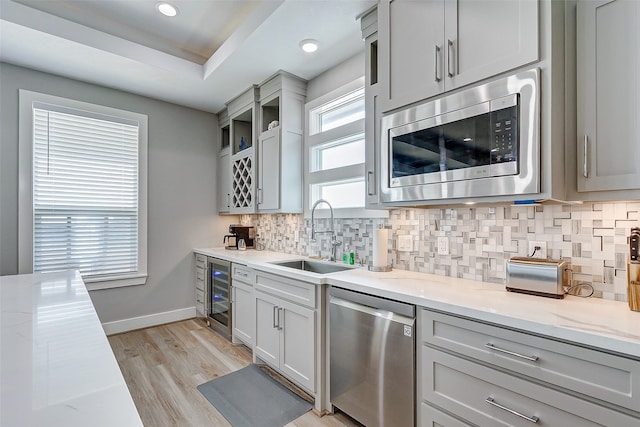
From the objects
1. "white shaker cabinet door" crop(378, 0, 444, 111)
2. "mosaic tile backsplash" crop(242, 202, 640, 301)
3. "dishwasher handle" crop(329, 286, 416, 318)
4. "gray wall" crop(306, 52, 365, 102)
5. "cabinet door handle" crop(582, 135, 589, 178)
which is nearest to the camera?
A: "cabinet door handle" crop(582, 135, 589, 178)

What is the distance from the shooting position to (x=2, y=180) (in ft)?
9.16

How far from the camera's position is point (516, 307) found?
51.7 inches

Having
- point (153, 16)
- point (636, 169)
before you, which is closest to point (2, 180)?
point (153, 16)

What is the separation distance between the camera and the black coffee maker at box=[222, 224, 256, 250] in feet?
12.6

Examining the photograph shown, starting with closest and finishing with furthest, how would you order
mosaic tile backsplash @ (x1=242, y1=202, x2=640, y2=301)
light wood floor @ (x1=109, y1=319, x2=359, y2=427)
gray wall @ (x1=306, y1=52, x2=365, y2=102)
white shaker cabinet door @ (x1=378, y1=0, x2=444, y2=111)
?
mosaic tile backsplash @ (x1=242, y1=202, x2=640, y2=301), white shaker cabinet door @ (x1=378, y1=0, x2=444, y2=111), light wood floor @ (x1=109, y1=319, x2=359, y2=427), gray wall @ (x1=306, y1=52, x2=365, y2=102)

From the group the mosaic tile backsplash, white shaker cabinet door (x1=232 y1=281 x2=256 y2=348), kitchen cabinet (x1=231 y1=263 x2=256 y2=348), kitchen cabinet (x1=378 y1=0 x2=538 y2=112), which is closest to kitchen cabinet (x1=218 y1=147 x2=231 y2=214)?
kitchen cabinet (x1=231 y1=263 x2=256 y2=348)

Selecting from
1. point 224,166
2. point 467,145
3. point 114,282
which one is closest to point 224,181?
point 224,166

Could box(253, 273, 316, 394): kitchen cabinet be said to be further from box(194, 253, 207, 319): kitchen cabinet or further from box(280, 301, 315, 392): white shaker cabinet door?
box(194, 253, 207, 319): kitchen cabinet

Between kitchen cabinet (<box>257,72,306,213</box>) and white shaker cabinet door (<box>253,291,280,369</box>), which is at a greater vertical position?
kitchen cabinet (<box>257,72,306,213</box>)

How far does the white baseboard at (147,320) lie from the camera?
3.38m

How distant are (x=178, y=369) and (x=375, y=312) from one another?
1906 mm

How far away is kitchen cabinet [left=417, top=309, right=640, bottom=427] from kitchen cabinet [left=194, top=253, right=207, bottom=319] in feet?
9.40

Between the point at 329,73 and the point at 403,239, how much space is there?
1.70m

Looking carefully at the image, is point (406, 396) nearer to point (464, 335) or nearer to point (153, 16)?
point (464, 335)
